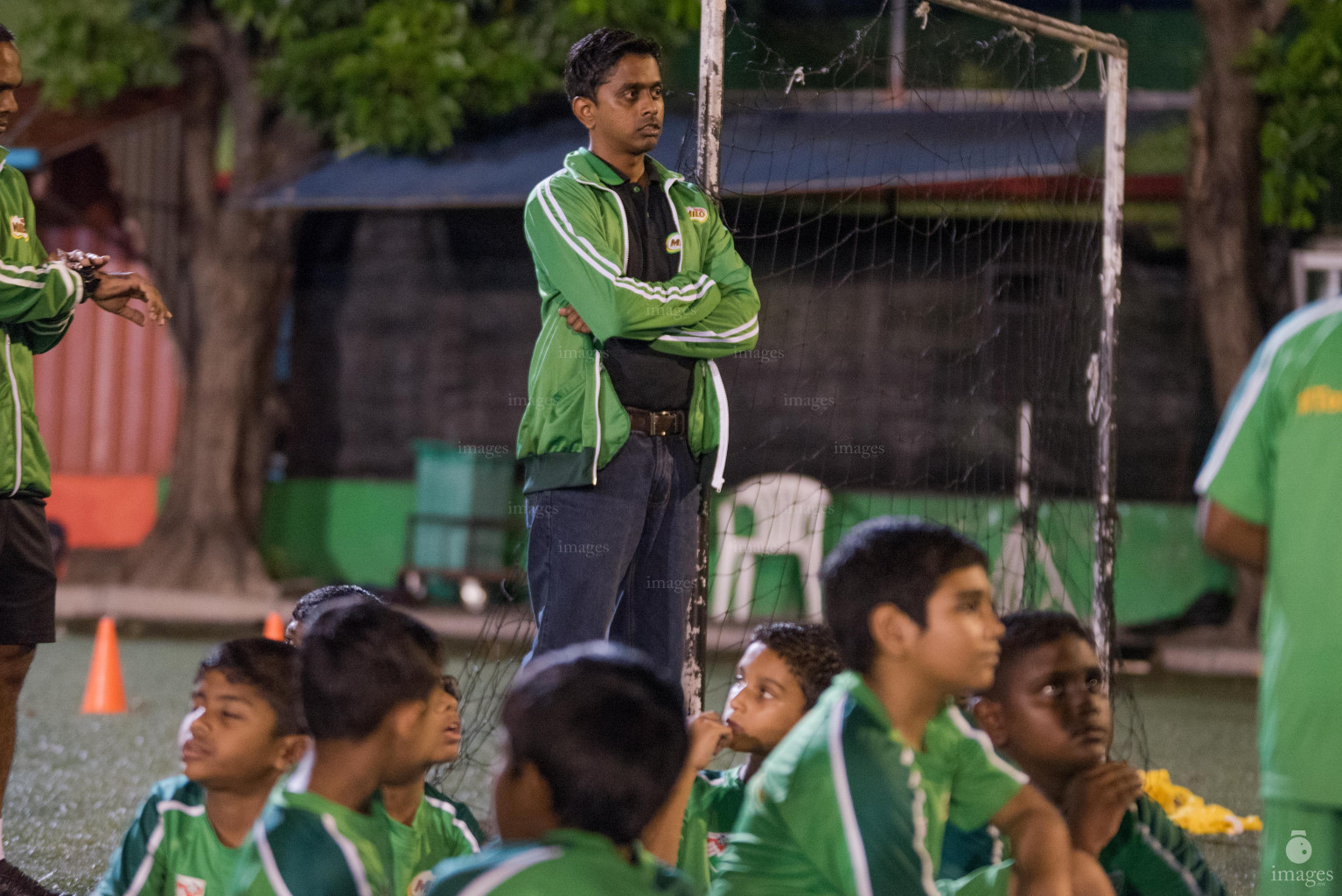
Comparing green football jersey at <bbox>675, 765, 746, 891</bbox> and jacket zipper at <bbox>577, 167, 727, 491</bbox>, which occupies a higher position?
jacket zipper at <bbox>577, 167, 727, 491</bbox>

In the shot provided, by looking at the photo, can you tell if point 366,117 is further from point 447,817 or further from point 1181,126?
point 447,817

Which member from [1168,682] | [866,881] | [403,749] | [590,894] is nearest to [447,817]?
[403,749]

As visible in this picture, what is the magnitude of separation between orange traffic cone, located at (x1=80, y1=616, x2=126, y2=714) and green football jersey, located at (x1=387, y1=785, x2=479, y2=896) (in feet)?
13.9

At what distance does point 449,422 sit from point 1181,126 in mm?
6156

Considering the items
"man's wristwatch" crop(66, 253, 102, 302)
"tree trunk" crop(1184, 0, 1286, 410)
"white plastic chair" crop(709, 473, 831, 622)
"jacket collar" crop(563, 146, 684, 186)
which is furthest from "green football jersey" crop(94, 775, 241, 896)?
"tree trunk" crop(1184, 0, 1286, 410)

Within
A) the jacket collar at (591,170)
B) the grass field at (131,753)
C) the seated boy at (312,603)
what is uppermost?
the jacket collar at (591,170)

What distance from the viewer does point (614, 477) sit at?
367 cm

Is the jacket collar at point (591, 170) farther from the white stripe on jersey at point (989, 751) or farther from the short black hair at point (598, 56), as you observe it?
the white stripe on jersey at point (989, 751)

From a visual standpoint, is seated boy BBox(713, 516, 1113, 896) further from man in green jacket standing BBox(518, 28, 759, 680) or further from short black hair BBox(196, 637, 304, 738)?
man in green jacket standing BBox(518, 28, 759, 680)

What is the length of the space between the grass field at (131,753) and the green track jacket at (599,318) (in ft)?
5.03

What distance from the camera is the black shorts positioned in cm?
368

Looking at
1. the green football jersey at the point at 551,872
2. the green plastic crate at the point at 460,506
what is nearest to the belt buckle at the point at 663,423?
the green football jersey at the point at 551,872

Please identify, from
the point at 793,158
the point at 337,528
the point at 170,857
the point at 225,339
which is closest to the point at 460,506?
the point at 337,528

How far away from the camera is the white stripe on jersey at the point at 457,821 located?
10.6 ft
